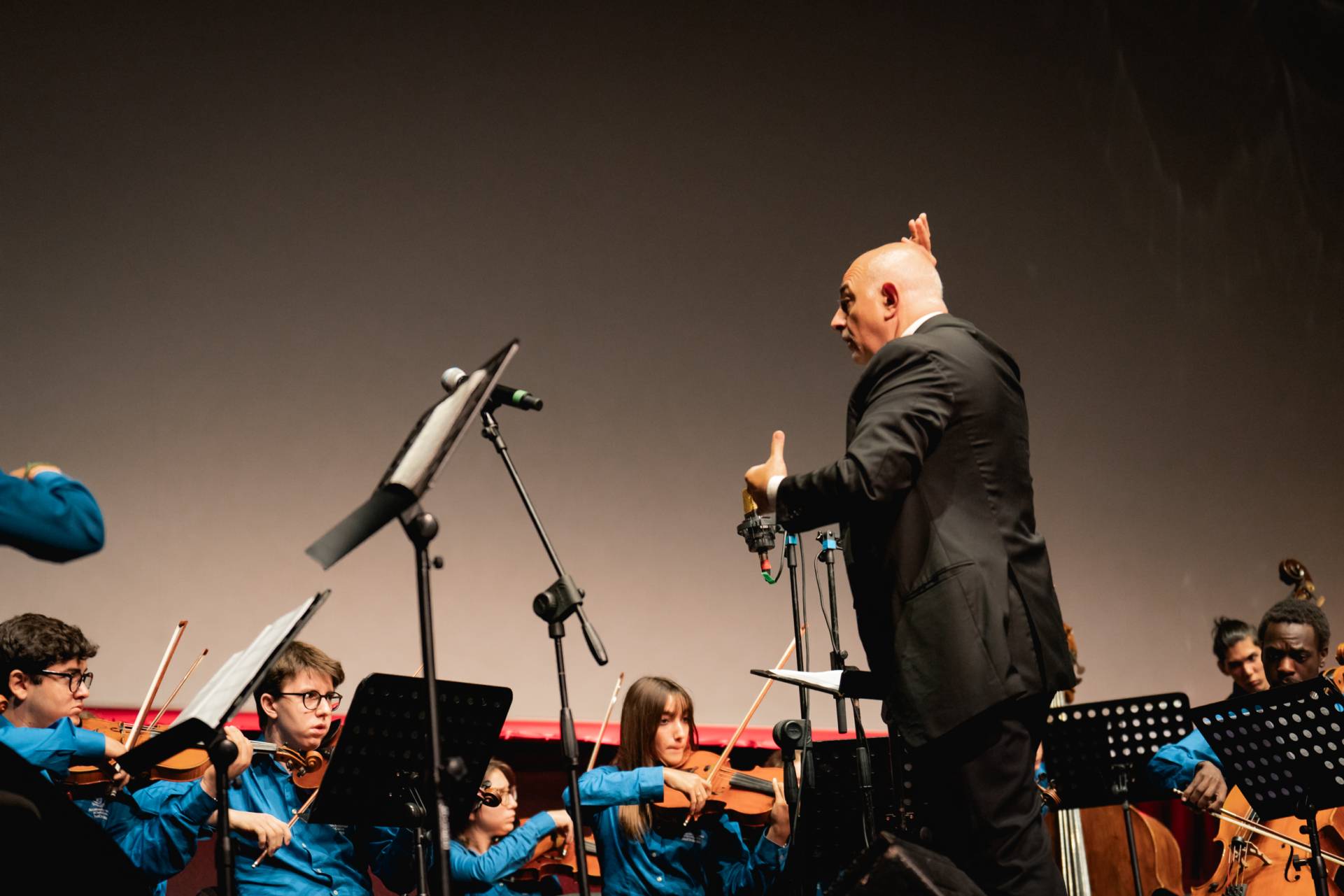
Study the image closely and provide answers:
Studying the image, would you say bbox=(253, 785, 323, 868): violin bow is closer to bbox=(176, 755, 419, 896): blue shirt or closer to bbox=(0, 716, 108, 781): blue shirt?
bbox=(176, 755, 419, 896): blue shirt

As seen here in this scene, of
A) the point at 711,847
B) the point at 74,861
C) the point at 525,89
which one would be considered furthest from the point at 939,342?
the point at 525,89

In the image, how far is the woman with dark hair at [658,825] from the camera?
3.32 m

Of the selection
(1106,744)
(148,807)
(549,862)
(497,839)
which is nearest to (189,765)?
(148,807)

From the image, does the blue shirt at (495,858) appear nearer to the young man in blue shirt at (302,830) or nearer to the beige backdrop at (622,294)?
the young man in blue shirt at (302,830)

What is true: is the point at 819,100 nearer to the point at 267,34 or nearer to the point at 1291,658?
the point at 267,34

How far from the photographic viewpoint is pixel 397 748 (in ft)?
8.38

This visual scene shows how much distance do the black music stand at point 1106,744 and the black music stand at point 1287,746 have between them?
94 mm

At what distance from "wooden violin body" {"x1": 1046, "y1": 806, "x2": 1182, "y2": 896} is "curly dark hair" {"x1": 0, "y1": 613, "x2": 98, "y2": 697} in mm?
2950

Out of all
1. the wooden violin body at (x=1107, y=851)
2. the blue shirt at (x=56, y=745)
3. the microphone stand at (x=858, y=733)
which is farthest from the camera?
the wooden violin body at (x=1107, y=851)

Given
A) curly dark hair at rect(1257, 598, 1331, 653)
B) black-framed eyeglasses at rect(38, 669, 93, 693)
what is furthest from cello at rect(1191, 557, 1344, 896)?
black-framed eyeglasses at rect(38, 669, 93, 693)

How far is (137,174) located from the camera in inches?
175

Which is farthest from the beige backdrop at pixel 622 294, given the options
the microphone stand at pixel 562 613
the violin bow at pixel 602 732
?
the microphone stand at pixel 562 613

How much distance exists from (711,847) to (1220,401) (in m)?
3.55

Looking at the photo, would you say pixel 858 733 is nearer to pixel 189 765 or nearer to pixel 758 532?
pixel 758 532
